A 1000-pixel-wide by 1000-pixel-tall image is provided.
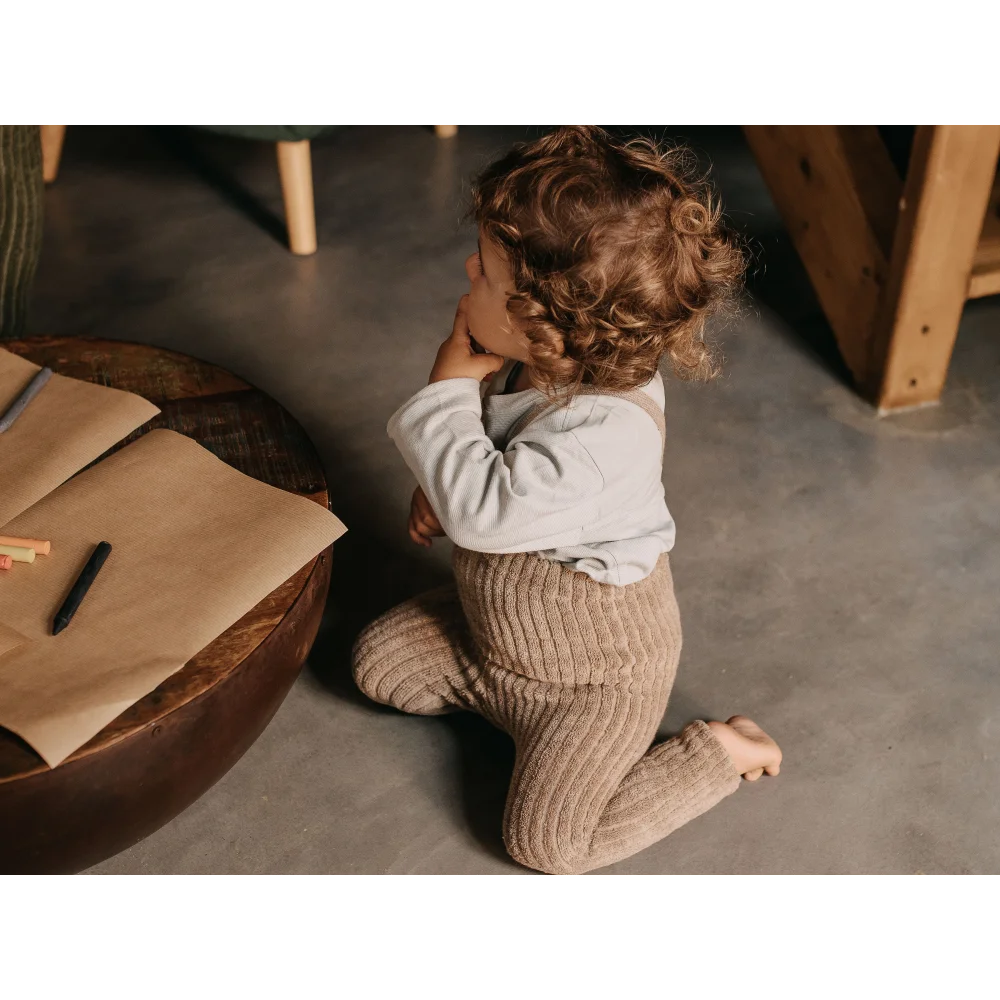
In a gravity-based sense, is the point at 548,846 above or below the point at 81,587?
below

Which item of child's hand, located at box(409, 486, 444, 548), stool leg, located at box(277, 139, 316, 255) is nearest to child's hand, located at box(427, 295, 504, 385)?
child's hand, located at box(409, 486, 444, 548)

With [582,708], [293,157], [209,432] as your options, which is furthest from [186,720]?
[293,157]

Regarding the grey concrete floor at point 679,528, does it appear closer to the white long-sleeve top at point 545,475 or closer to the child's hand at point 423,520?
the child's hand at point 423,520

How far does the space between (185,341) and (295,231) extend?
0.36 meters

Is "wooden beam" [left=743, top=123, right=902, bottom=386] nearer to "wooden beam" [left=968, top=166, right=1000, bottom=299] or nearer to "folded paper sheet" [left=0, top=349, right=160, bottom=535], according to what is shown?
"wooden beam" [left=968, top=166, right=1000, bottom=299]

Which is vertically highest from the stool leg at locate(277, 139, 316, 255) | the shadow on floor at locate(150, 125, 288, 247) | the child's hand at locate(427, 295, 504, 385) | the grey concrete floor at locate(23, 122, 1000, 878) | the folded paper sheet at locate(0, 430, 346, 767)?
the child's hand at locate(427, 295, 504, 385)

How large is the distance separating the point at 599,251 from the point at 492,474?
0.24 m

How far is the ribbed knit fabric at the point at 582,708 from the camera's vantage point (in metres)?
1.21

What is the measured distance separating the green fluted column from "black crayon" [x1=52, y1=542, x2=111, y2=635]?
30.5 inches

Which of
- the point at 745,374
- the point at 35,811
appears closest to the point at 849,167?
the point at 745,374

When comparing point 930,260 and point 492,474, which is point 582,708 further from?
point 930,260

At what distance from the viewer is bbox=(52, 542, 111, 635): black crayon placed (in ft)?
3.12

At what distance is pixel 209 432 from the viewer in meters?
1.19
